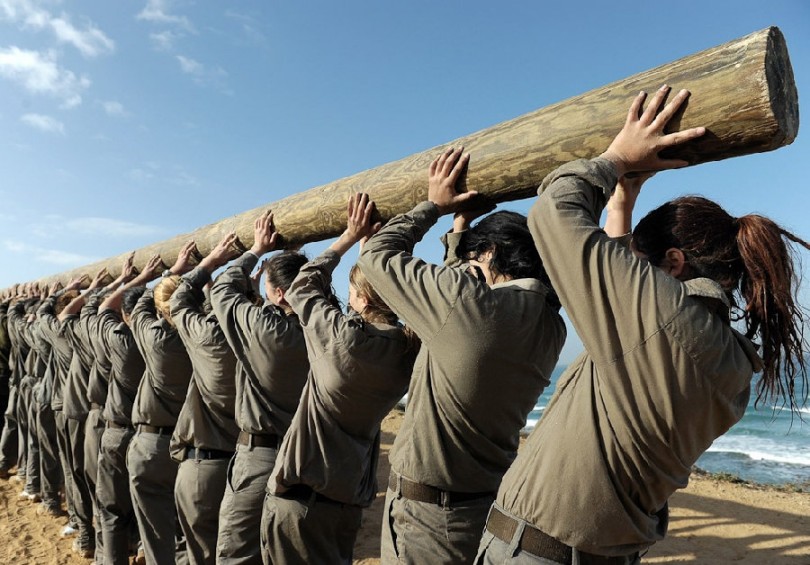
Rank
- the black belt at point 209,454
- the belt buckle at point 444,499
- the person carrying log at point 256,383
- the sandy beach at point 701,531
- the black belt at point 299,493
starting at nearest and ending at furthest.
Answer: the belt buckle at point 444,499
the black belt at point 299,493
the person carrying log at point 256,383
the black belt at point 209,454
the sandy beach at point 701,531

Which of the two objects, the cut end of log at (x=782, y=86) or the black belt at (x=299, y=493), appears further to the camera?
the black belt at (x=299, y=493)

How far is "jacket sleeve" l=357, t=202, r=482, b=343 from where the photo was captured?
211 cm

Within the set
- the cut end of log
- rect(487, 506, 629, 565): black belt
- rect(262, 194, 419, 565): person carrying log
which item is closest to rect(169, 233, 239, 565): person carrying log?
rect(262, 194, 419, 565): person carrying log

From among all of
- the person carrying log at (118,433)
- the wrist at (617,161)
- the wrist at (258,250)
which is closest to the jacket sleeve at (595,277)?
the wrist at (617,161)

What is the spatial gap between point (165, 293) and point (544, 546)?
3931mm

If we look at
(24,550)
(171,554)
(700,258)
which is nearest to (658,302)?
(700,258)

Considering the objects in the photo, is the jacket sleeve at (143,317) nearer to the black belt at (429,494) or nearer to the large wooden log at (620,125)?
the large wooden log at (620,125)

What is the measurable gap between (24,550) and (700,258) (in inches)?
285

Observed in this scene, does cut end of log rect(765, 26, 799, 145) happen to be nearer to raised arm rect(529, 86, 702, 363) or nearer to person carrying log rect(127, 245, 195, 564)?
raised arm rect(529, 86, 702, 363)

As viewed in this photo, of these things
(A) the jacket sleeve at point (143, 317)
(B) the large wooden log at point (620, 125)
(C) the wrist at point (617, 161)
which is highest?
(B) the large wooden log at point (620, 125)

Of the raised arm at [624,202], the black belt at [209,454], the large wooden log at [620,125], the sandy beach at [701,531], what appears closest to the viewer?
the large wooden log at [620,125]

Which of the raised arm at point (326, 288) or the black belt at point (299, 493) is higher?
the raised arm at point (326, 288)

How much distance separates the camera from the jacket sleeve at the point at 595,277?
1.51 metres

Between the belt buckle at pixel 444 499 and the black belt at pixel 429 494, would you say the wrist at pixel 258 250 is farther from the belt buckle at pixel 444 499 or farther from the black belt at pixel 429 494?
the belt buckle at pixel 444 499
